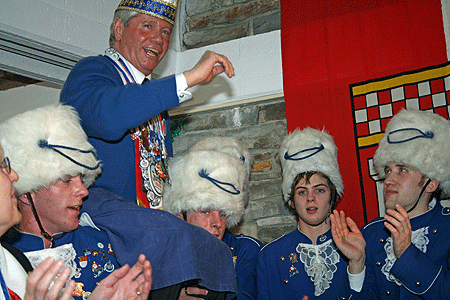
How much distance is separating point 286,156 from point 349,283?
37.7 inches

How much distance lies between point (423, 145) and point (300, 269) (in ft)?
3.28

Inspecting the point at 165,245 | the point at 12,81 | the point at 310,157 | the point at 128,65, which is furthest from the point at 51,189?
the point at 12,81

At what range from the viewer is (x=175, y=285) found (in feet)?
5.87

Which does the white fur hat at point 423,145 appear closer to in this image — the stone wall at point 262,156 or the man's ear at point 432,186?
the man's ear at point 432,186

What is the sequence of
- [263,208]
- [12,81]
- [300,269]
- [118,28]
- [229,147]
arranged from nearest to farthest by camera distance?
1. [118,28]
2. [300,269]
3. [229,147]
4. [263,208]
5. [12,81]

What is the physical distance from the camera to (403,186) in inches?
109

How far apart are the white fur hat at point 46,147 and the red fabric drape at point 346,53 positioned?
1.88 m

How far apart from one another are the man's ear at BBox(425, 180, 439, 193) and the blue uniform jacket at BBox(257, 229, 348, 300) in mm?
620

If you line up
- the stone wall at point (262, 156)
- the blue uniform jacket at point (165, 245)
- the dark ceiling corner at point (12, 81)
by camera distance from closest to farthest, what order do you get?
1. the blue uniform jacket at point (165, 245)
2. the stone wall at point (262, 156)
3. the dark ceiling corner at point (12, 81)

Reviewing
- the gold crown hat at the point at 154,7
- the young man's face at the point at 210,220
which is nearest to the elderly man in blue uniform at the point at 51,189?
the gold crown hat at the point at 154,7

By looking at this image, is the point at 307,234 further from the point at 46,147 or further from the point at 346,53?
the point at 46,147

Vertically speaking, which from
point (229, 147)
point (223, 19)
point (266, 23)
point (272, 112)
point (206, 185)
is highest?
point (223, 19)

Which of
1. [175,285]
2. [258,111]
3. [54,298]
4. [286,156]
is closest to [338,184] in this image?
[286,156]

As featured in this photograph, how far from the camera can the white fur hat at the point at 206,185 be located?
111 inches
